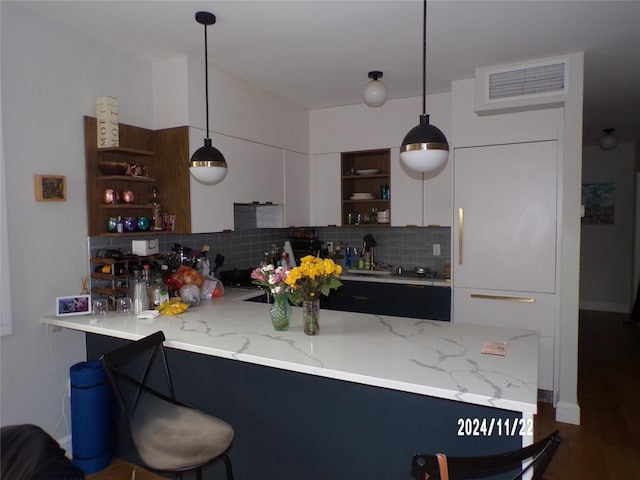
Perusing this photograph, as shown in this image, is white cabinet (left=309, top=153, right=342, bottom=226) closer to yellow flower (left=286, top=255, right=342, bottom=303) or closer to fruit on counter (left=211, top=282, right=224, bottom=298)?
A: fruit on counter (left=211, top=282, right=224, bottom=298)

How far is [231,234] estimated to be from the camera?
12.7 feet

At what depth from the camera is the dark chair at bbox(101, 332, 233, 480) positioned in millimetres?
1565

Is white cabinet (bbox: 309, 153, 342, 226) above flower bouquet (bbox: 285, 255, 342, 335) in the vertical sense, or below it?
above

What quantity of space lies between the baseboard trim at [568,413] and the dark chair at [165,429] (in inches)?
97.9

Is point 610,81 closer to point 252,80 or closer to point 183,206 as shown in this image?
point 252,80

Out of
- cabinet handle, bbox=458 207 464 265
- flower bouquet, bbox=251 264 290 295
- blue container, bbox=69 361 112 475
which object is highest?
cabinet handle, bbox=458 207 464 265

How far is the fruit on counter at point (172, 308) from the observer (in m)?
2.54

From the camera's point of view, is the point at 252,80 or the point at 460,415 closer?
the point at 460,415

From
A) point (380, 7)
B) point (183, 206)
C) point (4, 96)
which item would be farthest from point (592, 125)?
point (4, 96)

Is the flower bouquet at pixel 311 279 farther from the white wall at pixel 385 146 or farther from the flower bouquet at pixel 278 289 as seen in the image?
the white wall at pixel 385 146

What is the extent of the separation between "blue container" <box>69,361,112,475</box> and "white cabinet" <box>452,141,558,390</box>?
2.64 m

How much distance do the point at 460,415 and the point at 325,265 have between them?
83 cm

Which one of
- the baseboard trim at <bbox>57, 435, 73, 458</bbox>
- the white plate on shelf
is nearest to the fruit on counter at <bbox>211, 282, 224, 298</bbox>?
the baseboard trim at <bbox>57, 435, 73, 458</bbox>
